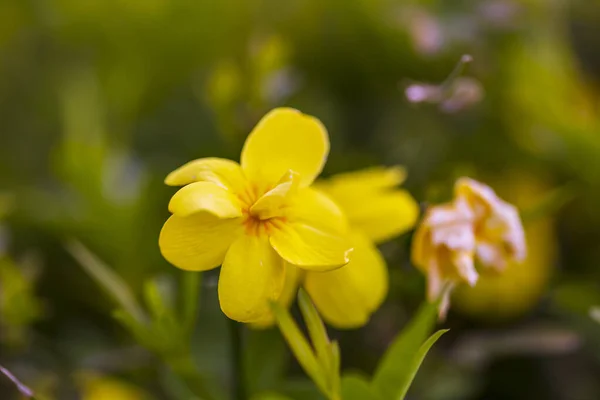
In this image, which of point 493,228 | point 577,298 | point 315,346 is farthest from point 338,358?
point 577,298

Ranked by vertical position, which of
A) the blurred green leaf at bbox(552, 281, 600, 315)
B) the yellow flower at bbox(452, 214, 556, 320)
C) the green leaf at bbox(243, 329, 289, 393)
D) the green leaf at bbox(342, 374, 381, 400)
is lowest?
the yellow flower at bbox(452, 214, 556, 320)

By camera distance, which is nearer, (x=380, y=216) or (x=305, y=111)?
(x=380, y=216)

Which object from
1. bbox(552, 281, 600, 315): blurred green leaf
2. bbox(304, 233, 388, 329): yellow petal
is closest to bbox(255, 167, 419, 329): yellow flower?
bbox(304, 233, 388, 329): yellow petal

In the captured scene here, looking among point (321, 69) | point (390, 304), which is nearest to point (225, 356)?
point (390, 304)

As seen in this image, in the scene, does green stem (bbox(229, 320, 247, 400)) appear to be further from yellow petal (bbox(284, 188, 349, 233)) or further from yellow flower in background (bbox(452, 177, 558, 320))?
yellow flower in background (bbox(452, 177, 558, 320))

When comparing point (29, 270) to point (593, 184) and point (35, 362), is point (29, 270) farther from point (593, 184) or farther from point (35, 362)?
point (593, 184)

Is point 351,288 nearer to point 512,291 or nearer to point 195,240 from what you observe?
point 195,240
